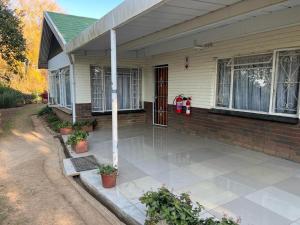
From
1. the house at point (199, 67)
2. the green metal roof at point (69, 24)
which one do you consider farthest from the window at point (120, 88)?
the green metal roof at point (69, 24)

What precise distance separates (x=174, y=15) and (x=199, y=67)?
3.13 metres

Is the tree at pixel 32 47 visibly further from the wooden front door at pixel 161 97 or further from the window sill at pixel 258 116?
the window sill at pixel 258 116

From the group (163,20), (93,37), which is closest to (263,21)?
(163,20)

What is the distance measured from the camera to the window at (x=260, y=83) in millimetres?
4777

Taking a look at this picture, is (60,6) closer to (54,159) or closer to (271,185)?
(54,159)

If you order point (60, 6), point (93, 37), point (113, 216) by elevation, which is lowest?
point (113, 216)

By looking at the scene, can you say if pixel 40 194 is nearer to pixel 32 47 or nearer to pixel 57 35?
pixel 57 35

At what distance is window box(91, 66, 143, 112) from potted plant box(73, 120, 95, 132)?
65 cm

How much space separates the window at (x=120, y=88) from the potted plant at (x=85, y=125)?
2.14ft

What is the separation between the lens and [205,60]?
661cm

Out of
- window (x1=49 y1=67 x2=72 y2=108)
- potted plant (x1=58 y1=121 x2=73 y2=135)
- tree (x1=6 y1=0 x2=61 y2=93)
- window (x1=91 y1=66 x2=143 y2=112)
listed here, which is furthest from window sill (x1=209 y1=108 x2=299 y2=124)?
tree (x1=6 y1=0 x2=61 y2=93)

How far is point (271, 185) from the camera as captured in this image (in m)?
3.72


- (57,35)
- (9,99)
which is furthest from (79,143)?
(9,99)

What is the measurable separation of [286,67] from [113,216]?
4233 millimetres
